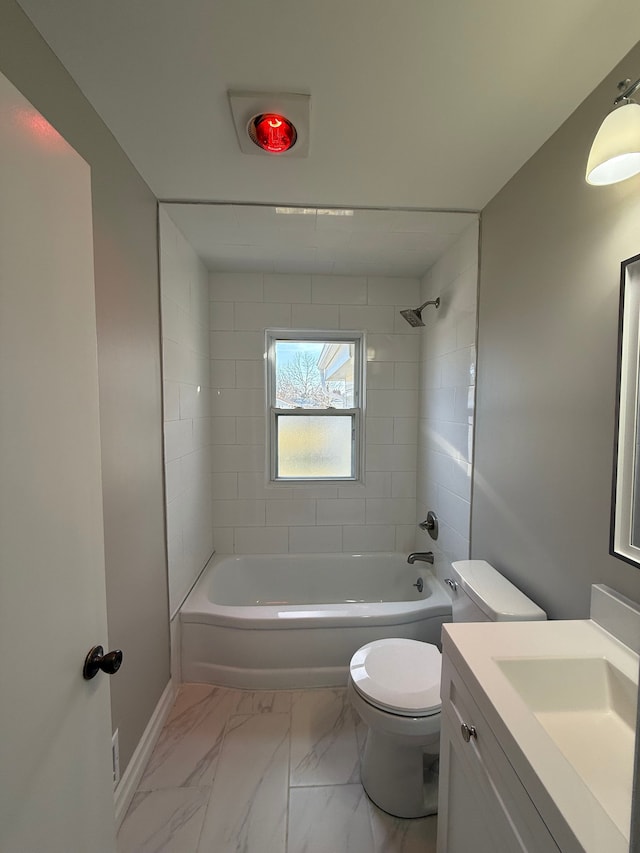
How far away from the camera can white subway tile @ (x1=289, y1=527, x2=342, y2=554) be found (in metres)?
2.71

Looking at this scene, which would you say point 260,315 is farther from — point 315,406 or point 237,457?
point 237,457

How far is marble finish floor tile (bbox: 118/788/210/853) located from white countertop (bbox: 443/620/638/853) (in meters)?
1.11

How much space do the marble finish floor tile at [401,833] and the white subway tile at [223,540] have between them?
1.65 meters

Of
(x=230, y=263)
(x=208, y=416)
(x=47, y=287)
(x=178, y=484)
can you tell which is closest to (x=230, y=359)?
(x=208, y=416)

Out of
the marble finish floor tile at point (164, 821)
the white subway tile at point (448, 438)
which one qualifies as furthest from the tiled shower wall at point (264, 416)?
the marble finish floor tile at point (164, 821)

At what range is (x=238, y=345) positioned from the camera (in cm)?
260

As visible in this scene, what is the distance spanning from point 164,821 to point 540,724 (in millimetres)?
1370

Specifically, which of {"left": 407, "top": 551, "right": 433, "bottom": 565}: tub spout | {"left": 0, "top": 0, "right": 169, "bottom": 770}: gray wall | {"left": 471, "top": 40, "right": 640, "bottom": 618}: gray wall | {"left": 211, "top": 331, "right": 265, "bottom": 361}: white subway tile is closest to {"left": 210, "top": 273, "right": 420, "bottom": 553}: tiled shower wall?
{"left": 211, "top": 331, "right": 265, "bottom": 361}: white subway tile

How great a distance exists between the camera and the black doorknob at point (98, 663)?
80 cm

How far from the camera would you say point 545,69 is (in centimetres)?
101

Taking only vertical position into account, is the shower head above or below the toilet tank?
above

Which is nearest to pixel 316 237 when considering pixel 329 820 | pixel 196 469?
pixel 196 469

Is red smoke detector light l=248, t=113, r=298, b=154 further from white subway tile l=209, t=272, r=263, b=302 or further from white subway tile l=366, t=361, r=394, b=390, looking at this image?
white subway tile l=366, t=361, r=394, b=390

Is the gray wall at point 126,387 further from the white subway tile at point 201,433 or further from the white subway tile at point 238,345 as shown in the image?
the white subway tile at point 238,345
